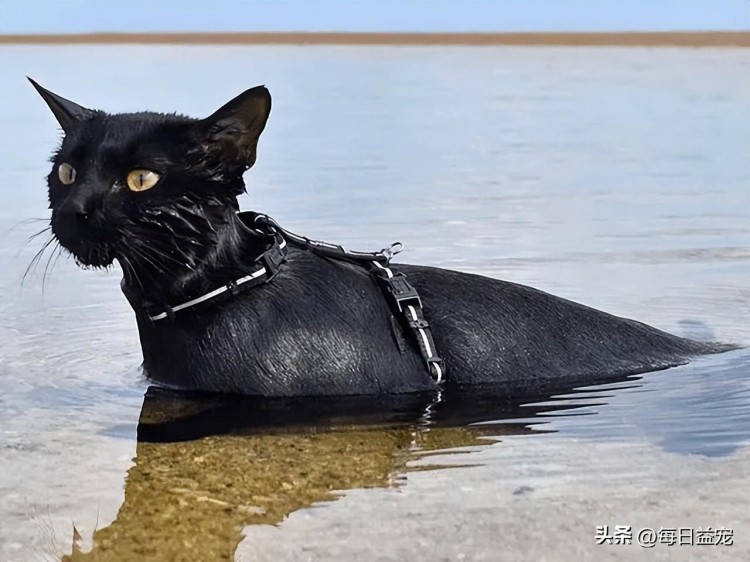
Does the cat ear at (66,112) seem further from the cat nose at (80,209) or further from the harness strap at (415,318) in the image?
the harness strap at (415,318)

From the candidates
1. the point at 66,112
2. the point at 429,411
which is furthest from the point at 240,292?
the point at 66,112

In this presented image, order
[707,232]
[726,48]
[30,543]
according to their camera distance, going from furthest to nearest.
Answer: [726,48] < [707,232] < [30,543]

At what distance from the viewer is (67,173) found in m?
3.94

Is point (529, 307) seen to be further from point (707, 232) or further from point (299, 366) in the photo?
point (707, 232)

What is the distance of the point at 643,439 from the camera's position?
378cm

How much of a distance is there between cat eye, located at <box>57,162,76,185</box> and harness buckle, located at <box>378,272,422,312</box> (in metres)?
1.13

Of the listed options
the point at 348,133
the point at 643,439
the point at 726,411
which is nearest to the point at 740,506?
the point at 643,439

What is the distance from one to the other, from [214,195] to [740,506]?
190 cm

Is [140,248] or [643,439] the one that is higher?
[140,248]

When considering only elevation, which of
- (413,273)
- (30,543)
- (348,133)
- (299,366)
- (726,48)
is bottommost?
(30,543)

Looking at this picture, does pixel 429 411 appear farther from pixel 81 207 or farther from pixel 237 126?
pixel 81 207

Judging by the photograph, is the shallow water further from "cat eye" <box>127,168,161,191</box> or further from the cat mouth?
"cat eye" <box>127,168,161,191</box>

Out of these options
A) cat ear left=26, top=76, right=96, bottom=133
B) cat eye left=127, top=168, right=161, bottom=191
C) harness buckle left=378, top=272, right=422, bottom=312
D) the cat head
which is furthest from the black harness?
cat ear left=26, top=76, right=96, bottom=133

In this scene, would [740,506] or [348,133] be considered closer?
[740,506]
